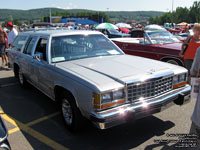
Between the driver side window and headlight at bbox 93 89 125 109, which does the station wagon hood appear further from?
the driver side window

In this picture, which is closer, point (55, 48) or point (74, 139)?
point (74, 139)

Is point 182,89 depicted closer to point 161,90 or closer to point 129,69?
point 161,90

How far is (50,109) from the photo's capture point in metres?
4.70

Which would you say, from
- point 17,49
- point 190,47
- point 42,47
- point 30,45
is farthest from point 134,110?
point 17,49

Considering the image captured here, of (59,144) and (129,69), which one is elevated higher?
(129,69)

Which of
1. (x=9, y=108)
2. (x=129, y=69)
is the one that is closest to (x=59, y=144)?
(x=129, y=69)

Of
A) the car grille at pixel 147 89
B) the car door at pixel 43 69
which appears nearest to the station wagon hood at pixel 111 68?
the car grille at pixel 147 89

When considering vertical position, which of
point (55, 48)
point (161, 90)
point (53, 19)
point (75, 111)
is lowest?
point (75, 111)

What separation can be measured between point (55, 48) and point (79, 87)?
1452mm

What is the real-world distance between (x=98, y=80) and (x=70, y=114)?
0.93 meters

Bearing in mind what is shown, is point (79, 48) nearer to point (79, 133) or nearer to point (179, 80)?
point (79, 133)

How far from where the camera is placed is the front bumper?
2.88m

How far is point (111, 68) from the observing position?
3596 millimetres

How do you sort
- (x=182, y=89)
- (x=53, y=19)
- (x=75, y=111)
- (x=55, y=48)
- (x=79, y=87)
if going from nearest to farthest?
(x=79, y=87)
(x=75, y=111)
(x=182, y=89)
(x=55, y=48)
(x=53, y=19)
